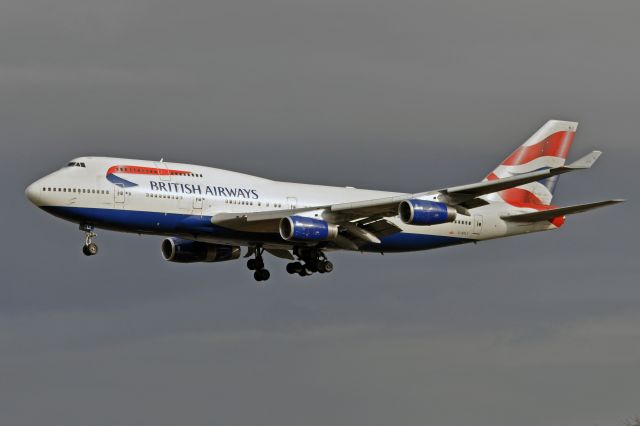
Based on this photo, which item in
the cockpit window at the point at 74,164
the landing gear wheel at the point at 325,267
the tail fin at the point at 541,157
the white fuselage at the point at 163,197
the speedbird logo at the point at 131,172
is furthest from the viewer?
the tail fin at the point at 541,157

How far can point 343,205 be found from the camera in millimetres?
75562

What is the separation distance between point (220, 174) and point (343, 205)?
702 cm

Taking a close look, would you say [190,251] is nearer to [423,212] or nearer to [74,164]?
[74,164]

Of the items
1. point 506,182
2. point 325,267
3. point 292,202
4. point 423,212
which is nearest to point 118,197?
point 292,202

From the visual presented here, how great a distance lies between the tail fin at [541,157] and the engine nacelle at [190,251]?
1800cm

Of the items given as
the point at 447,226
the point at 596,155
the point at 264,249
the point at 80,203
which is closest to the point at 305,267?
the point at 264,249

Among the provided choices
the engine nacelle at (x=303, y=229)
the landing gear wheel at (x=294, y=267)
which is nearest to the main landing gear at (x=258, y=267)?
the landing gear wheel at (x=294, y=267)

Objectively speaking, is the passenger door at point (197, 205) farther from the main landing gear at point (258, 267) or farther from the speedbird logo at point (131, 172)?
the main landing gear at point (258, 267)

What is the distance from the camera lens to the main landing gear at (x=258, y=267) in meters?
82.6

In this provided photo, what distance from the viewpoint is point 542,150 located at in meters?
88.6

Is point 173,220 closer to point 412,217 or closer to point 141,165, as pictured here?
point 141,165

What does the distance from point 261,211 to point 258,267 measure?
6582 mm

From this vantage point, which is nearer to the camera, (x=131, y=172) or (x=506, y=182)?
(x=506, y=182)

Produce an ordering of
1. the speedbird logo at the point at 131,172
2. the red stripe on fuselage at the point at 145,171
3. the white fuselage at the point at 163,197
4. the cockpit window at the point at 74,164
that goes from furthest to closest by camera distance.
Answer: the cockpit window at the point at 74,164 → the red stripe on fuselage at the point at 145,171 → the speedbird logo at the point at 131,172 → the white fuselage at the point at 163,197
